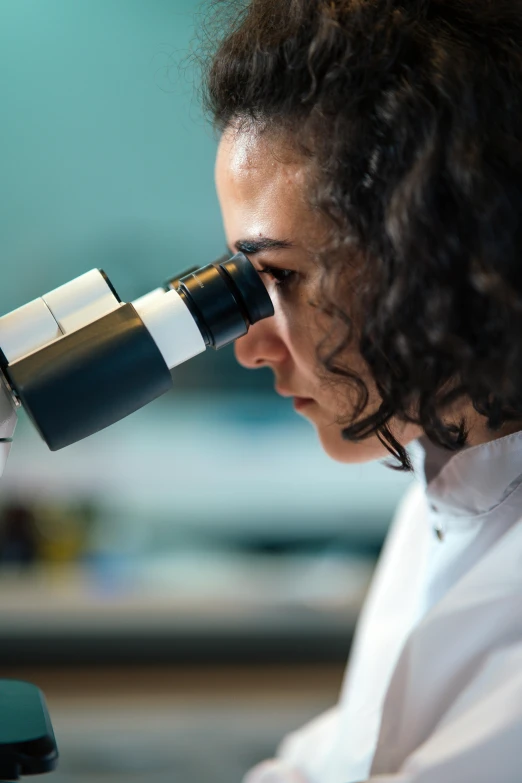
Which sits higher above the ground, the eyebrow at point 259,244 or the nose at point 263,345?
the eyebrow at point 259,244

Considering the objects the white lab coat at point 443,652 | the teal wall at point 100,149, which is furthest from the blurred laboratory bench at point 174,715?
the teal wall at point 100,149

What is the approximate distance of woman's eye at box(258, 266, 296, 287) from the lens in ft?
2.30

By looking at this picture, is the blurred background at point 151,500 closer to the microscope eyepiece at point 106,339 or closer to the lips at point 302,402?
the lips at point 302,402

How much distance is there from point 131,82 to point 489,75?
1.00 m

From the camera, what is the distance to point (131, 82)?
1.44m

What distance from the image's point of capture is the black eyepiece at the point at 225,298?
65 cm

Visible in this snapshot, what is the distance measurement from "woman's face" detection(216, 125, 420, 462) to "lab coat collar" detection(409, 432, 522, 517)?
0.06 m

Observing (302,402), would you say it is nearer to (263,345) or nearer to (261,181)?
(263,345)

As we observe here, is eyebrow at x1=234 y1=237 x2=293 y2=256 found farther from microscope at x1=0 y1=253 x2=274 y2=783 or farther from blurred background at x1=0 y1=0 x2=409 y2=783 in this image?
blurred background at x1=0 y1=0 x2=409 y2=783

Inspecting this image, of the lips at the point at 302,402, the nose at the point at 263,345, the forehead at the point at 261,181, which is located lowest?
the lips at the point at 302,402

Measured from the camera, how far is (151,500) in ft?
5.23

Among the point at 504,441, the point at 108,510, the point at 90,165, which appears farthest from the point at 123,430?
the point at 504,441

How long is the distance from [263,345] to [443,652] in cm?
34

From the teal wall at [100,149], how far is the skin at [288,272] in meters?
0.75
